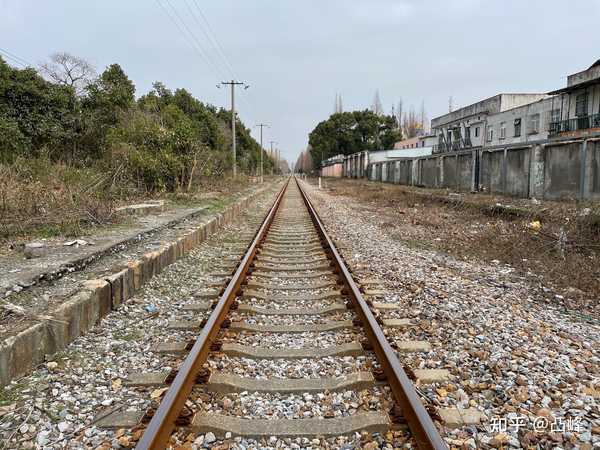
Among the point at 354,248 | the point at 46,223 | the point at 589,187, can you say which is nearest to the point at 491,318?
the point at 354,248

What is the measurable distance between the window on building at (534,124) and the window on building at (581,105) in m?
3.37

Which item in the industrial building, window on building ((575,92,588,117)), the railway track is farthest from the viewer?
window on building ((575,92,588,117))

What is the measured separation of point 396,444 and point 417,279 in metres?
3.59

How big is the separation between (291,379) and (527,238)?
6644 mm

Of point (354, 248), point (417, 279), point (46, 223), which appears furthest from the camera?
point (354, 248)

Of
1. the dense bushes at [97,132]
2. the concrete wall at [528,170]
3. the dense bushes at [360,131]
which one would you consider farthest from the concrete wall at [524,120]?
the dense bushes at [97,132]

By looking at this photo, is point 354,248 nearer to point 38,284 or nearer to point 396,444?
point 38,284

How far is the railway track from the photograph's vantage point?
94.9 inches

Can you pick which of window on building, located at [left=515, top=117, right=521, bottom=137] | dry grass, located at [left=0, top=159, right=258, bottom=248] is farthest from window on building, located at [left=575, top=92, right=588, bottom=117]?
dry grass, located at [left=0, top=159, right=258, bottom=248]

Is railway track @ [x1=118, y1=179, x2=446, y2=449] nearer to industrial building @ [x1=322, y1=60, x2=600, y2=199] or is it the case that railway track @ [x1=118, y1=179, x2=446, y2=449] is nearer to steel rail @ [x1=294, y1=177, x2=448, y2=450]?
steel rail @ [x1=294, y1=177, x2=448, y2=450]

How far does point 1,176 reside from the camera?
7508 millimetres

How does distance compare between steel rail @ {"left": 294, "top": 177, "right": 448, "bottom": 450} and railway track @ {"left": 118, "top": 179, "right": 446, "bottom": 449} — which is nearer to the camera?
steel rail @ {"left": 294, "top": 177, "right": 448, "bottom": 450}

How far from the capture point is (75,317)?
3691 millimetres

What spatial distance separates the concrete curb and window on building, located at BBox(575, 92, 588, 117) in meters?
33.7
